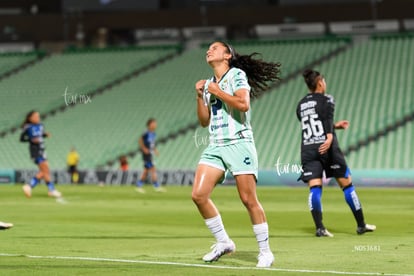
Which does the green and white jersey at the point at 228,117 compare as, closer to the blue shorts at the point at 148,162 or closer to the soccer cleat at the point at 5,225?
the soccer cleat at the point at 5,225

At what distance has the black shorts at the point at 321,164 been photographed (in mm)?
15266

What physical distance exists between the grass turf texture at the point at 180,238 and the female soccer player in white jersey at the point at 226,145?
1.44ft

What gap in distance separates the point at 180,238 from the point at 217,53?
14.1ft

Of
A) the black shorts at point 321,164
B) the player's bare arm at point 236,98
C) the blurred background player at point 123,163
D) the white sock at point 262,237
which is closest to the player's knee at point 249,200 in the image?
the white sock at point 262,237

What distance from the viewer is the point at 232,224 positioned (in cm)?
1781

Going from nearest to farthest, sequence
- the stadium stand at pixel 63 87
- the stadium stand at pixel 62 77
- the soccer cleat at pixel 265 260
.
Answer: the soccer cleat at pixel 265 260 → the stadium stand at pixel 63 87 → the stadium stand at pixel 62 77

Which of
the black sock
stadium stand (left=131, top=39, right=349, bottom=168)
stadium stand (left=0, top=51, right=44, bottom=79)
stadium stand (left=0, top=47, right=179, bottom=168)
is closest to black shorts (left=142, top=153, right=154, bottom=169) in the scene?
stadium stand (left=131, top=39, right=349, bottom=168)

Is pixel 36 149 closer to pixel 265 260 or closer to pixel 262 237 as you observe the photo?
pixel 262 237

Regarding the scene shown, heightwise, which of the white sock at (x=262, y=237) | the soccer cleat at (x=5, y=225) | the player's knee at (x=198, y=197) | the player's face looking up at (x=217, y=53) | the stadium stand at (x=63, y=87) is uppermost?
the stadium stand at (x=63, y=87)

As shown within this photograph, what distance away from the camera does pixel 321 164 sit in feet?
50.4

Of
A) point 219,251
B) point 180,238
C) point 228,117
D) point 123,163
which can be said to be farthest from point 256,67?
point 123,163

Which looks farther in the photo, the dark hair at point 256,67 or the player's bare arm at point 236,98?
the dark hair at point 256,67

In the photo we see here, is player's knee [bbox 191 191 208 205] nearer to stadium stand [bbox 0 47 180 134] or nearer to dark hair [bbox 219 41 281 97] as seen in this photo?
dark hair [bbox 219 41 281 97]

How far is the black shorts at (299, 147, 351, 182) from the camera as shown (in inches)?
601
